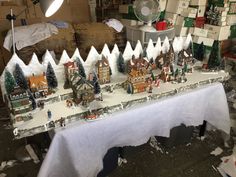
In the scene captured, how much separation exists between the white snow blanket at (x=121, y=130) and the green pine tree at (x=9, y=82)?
0.46 m

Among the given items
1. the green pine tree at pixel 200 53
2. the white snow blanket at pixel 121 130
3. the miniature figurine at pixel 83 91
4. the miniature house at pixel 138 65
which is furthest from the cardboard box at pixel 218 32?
the miniature figurine at pixel 83 91

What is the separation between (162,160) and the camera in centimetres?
202

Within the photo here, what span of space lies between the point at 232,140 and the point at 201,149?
0.36m

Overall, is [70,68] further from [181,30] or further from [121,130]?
[181,30]

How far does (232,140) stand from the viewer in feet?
7.30

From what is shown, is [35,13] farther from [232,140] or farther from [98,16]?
[232,140]

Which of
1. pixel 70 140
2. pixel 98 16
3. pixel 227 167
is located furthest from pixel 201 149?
pixel 98 16

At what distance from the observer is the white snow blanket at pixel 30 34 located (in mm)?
2586

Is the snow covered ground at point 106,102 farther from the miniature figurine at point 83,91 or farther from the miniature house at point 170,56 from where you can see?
the miniature house at point 170,56

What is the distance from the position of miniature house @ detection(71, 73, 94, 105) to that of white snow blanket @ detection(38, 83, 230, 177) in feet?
0.60

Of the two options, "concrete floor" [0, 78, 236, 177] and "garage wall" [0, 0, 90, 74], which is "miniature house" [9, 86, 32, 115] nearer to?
"concrete floor" [0, 78, 236, 177]

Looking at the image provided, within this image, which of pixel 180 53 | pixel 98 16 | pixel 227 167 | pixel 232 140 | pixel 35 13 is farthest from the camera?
pixel 98 16

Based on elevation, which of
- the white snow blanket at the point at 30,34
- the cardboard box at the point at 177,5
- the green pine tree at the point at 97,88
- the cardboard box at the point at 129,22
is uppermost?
the cardboard box at the point at 177,5

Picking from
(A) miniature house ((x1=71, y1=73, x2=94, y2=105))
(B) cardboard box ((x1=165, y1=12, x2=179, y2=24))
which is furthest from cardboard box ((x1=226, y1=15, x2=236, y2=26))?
(A) miniature house ((x1=71, y1=73, x2=94, y2=105))
